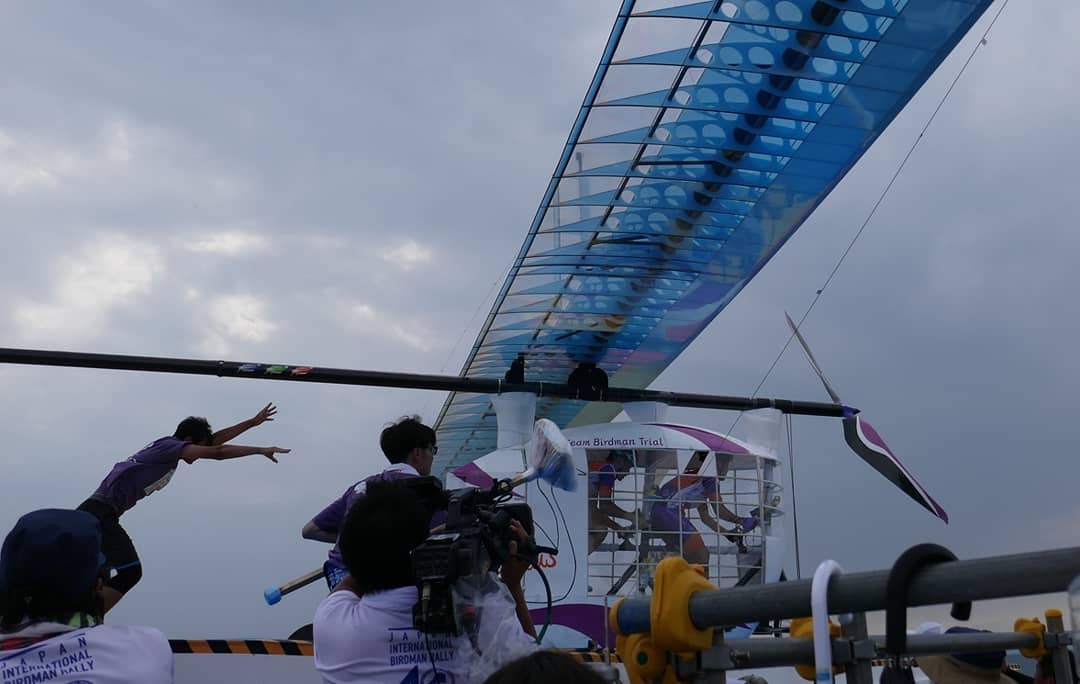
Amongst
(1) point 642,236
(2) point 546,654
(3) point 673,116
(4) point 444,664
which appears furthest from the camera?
(1) point 642,236

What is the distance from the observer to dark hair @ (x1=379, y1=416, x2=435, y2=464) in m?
4.82

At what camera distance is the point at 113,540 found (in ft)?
20.0

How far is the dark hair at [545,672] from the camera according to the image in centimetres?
119

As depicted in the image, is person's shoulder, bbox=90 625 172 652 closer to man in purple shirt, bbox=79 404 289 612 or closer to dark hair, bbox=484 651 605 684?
dark hair, bbox=484 651 605 684

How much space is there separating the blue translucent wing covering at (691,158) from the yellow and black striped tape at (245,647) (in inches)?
218

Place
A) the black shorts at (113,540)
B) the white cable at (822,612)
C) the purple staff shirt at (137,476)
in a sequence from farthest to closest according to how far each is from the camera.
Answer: the purple staff shirt at (137,476) < the black shorts at (113,540) < the white cable at (822,612)

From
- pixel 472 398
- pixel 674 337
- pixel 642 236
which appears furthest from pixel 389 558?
pixel 472 398

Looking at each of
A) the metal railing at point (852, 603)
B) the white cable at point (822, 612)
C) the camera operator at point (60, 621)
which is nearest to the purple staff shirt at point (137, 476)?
the camera operator at point (60, 621)

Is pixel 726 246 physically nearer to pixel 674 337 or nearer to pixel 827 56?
pixel 674 337

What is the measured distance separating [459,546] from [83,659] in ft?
2.97

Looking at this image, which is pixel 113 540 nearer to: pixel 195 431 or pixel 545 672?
pixel 195 431

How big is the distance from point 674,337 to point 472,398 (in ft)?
13.5

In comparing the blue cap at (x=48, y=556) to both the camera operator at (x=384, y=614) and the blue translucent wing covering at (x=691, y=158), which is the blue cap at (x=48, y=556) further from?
the blue translucent wing covering at (x=691, y=158)

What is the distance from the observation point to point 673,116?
388 inches
